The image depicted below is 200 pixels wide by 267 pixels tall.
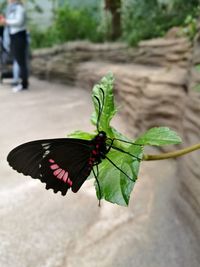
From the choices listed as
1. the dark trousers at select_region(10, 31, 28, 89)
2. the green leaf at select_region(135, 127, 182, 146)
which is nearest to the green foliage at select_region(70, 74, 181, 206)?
the green leaf at select_region(135, 127, 182, 146)

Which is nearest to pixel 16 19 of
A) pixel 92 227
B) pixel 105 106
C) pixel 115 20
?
pixel 115 20

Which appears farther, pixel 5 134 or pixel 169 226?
pixel 5 134

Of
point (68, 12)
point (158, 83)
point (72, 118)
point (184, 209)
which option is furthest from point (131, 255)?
point (68, 12)

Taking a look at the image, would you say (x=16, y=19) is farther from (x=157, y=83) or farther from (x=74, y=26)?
(x=157, y=83)

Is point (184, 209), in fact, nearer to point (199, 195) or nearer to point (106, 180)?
point (199, 195)

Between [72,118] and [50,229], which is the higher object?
[50,229]

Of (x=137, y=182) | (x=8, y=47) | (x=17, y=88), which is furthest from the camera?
(x=8, y=47)

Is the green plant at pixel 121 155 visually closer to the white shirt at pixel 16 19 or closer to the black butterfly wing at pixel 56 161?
Answer: the black butterfly wing at pixel 56 161

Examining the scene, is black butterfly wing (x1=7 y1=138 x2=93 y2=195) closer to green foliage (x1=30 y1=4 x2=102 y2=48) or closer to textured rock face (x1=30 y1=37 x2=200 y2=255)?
textured rock face (x1=30 y1=37 x2=200 y2=255)
